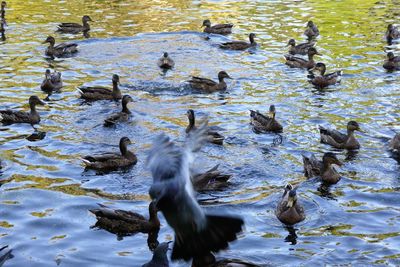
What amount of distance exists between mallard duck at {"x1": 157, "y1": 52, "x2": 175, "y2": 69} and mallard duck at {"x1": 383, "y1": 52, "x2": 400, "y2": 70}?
7.38m

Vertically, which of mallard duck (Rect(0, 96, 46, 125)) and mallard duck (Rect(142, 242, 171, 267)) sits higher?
mallard duck (Rect(142, 242, 171, 267))

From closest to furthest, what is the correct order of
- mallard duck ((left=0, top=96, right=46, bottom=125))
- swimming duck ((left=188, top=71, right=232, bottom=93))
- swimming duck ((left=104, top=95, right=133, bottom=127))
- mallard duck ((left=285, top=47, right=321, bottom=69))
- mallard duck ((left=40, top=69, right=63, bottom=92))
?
swimming duck ((left=104, top=95, right=133, bottom=127))
mallard duck ((left=0, top=96, right=46, bottom=125))
swimming duck ((left=188, top=71, right=232, bottom=93))
mallard duck ((left=40, top=69, right=63, bottom=92))
mallard duck ((left=285, top=47, right=321, bottom=69))

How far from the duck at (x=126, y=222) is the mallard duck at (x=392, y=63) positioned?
14.2m

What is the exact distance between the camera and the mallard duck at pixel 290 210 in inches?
537

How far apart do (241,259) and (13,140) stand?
893cm

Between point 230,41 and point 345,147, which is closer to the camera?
point 345,147

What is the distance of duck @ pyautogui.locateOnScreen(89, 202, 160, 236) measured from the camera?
43.5 ft

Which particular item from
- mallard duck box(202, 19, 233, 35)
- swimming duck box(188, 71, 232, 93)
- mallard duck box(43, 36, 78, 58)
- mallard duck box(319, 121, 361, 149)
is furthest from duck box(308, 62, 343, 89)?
mallard duck box(43, 36, 78, 58)

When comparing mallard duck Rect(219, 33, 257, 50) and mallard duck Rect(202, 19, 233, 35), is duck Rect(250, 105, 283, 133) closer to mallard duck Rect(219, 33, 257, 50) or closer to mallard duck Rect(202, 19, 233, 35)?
mallard duck Rect(219, 33, 257, 50)

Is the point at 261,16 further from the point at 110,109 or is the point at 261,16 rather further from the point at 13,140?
the point at 13,140

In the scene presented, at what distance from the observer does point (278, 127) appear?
19031 mm

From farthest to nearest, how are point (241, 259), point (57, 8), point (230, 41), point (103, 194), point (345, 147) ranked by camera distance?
point (57, 8) < point (230, 41) < point (345, 147) < point (103, 194) < point (241, 259)

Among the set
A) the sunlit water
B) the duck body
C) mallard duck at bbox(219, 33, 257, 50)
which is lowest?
the sunlit water

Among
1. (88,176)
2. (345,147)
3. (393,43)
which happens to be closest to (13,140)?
(88,176)
